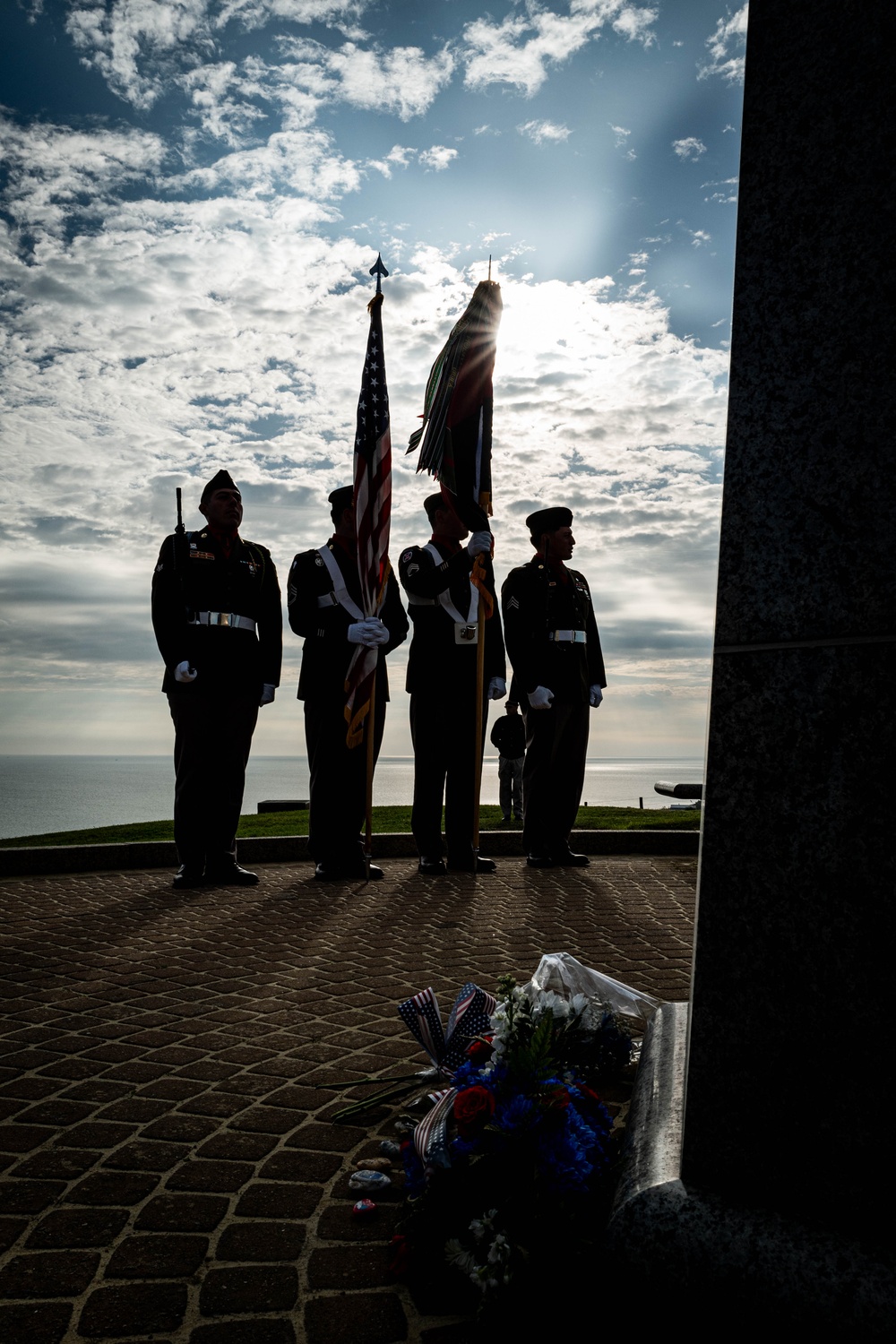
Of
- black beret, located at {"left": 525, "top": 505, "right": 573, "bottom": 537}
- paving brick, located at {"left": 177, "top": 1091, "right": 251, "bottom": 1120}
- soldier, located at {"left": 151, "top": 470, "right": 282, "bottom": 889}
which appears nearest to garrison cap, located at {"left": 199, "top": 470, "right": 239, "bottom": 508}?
soldier, located at {"left": 151, "top": 470, "right": 282, "bottom": 889}

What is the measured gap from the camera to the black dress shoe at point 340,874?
7055mm

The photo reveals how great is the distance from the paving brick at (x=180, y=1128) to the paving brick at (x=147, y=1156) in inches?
1.2

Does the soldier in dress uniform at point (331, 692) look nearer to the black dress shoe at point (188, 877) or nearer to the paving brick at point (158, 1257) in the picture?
the black dress shoe at point (188, 877)

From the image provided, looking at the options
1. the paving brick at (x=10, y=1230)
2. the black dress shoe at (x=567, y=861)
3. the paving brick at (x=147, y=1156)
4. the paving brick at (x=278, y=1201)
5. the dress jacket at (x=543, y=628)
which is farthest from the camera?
the black dress shoe at (x=567, y=861)

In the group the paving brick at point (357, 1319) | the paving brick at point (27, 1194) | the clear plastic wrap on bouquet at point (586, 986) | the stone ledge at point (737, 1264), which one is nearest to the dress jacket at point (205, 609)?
the clear plastic wrap on bouquet at point (586, 986)

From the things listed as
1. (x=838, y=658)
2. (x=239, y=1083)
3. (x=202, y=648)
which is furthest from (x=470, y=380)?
(x=838, y=658)

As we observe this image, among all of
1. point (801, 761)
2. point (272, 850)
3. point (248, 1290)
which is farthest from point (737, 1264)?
point (272, 850)

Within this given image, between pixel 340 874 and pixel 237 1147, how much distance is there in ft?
15.2

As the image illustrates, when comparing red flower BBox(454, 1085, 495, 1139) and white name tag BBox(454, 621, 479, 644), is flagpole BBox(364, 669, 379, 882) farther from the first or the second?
red flower BBox(454, 1085, 495, 1139)

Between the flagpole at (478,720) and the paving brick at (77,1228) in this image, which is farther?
the flagpole at (478,720)

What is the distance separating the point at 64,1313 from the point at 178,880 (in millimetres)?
5013

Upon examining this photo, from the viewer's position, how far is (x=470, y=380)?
7.32 metres

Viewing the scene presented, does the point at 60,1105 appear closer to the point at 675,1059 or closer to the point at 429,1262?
the point at 429,1262

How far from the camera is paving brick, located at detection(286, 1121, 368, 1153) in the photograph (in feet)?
8.29
